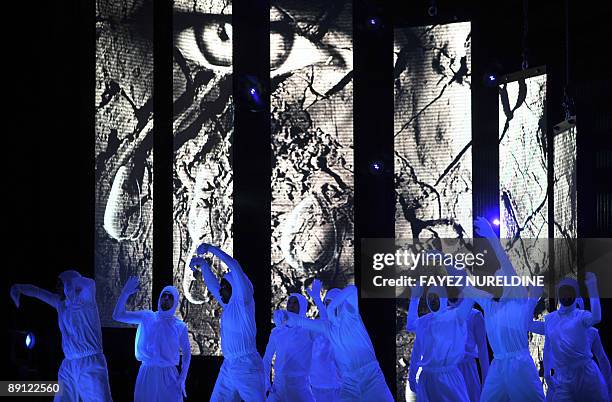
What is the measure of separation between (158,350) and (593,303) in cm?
390

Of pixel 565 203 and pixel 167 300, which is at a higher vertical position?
pixel 565 203

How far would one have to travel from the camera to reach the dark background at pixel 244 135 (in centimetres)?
966

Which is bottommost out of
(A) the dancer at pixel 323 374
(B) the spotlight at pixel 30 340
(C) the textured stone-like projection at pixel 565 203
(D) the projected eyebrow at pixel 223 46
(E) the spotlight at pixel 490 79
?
(A) the dancer at pixel 323 374

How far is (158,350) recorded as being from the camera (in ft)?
33.0

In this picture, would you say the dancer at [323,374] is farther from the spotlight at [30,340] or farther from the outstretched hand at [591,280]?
the spotlight at [30,340]

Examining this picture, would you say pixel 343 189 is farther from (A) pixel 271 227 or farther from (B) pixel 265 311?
(B) pixel 265 311

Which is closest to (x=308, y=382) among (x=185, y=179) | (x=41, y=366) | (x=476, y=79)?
(x=41, y=366)

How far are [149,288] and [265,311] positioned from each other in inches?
56.1

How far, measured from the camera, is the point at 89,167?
10.4 meters

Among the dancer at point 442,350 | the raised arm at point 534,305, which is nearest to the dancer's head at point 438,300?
the dancer at point 442,350

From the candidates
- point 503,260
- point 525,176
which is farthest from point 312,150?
point 503,260

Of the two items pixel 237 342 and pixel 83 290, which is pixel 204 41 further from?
pixel 237 342

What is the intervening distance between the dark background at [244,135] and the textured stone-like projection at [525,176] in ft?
0.61

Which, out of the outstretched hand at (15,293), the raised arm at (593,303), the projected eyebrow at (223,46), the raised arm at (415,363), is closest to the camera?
the outstretched hand at (15,293)
